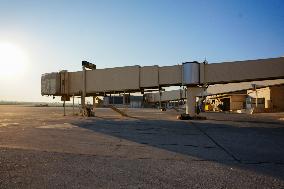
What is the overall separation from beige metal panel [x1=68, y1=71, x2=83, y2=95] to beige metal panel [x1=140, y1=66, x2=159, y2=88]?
912cm

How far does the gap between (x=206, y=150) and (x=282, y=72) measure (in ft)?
74.2

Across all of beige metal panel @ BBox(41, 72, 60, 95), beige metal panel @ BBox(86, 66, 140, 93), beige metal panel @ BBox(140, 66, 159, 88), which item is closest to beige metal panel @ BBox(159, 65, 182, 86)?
beige metal panel @ BBox(140, 66, 159, 88)

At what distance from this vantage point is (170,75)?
32.2 meters

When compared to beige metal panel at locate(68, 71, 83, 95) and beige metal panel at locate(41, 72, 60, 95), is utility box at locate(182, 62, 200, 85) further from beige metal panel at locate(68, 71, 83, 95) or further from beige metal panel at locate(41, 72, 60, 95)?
beige metal panel at locate(41, 72, 60, 95)

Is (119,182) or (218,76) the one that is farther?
(218,76)

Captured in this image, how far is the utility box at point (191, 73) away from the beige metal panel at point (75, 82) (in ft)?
47.2

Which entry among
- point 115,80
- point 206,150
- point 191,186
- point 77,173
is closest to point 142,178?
point 191,186

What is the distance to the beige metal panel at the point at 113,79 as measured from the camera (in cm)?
3378

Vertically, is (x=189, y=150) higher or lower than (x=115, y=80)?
lower

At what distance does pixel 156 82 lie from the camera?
32.6m

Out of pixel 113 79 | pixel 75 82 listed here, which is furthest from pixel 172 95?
pixel 113 79

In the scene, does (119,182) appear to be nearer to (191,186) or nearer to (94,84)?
(191,186)

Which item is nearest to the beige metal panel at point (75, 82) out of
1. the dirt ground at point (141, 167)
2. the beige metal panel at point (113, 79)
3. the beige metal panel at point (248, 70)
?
the beige metal panel at point (113, 79)

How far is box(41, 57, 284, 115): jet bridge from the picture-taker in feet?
96.6
